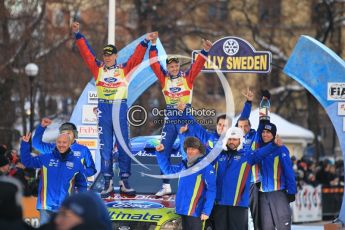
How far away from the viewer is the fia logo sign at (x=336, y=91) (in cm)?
1733

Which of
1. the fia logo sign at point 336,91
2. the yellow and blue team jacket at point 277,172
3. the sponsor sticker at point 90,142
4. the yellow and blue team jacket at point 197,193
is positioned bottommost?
the yellow and blue team jacket at point 197,193

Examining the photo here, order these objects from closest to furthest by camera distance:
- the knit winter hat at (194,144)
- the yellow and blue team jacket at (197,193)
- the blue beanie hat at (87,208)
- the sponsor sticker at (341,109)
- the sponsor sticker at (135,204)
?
the blue beanie hat at (87,208)
the knit winter hat at (194,144)
the yellow and blue team jacket at (197,193)
the sponsor sticker at (135,204)
the sponsor sticker at (341,109)

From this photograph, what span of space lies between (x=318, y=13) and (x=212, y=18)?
420cm

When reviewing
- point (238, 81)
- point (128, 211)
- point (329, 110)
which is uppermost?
point (238, 81)

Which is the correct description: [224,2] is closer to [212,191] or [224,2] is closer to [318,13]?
[318,13]

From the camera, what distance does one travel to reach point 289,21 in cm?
4644

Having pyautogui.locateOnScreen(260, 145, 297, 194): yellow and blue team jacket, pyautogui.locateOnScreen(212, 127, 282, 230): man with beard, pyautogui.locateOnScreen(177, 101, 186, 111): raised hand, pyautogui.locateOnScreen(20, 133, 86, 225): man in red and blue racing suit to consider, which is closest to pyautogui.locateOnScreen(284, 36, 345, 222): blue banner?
pyautogui.locateOnScreen(260, 145, 297, 194): yellow and blue team jacket

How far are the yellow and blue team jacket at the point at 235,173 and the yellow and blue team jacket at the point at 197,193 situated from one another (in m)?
0.39

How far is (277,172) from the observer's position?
47.6 ft

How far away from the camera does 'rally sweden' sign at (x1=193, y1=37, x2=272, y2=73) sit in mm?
17031

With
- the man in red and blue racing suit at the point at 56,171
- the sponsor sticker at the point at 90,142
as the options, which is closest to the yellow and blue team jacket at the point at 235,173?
the man in red and blue racing suit at the point at 56,171

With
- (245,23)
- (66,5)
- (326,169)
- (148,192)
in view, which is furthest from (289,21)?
(148,192)

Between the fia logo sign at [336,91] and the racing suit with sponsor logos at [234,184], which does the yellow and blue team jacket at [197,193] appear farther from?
the fia logo sign at [336,91]

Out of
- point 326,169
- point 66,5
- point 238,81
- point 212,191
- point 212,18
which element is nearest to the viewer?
point 212,191
